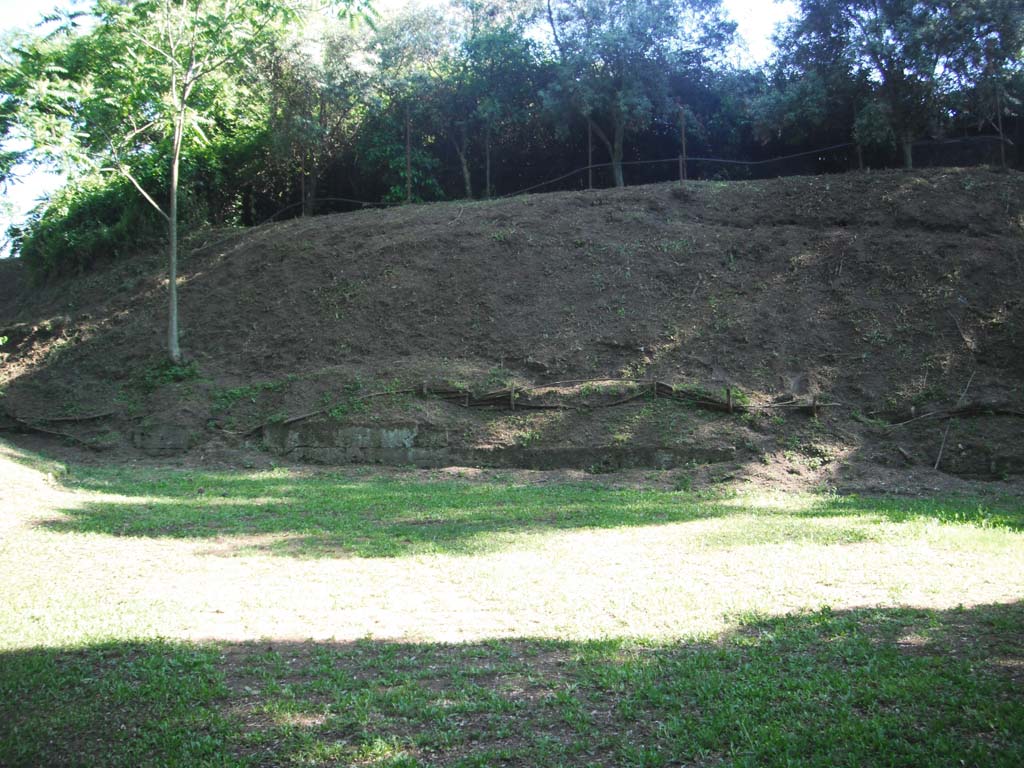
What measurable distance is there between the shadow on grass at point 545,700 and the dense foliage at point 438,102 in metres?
12.7

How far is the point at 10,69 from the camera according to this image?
1367cm

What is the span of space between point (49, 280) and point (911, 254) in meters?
22.9

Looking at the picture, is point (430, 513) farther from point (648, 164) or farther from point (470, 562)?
point (648, 164)

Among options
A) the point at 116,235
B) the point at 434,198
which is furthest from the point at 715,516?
the point at 116,235

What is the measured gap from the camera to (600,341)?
14.8 meters

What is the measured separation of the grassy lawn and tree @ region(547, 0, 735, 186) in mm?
13232

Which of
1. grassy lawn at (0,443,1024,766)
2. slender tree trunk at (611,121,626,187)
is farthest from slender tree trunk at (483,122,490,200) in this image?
grassy lawn at (0,443,1024,766)

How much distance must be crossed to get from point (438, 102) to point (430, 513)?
15693 mm

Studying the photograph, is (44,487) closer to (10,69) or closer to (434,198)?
(10,69)

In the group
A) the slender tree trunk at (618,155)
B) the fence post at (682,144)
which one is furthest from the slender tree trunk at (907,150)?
the slender tree trunk at (618,155)

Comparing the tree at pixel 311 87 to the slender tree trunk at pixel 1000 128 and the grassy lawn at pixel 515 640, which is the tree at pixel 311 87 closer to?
the grassy lawn at pixel 515 640

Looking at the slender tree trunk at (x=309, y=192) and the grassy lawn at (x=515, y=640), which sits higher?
the slender tree trunk at (x=309, y=192)

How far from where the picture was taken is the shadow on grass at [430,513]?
26.6ft

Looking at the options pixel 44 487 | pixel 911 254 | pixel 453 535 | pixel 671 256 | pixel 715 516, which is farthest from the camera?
pixel 671 256
